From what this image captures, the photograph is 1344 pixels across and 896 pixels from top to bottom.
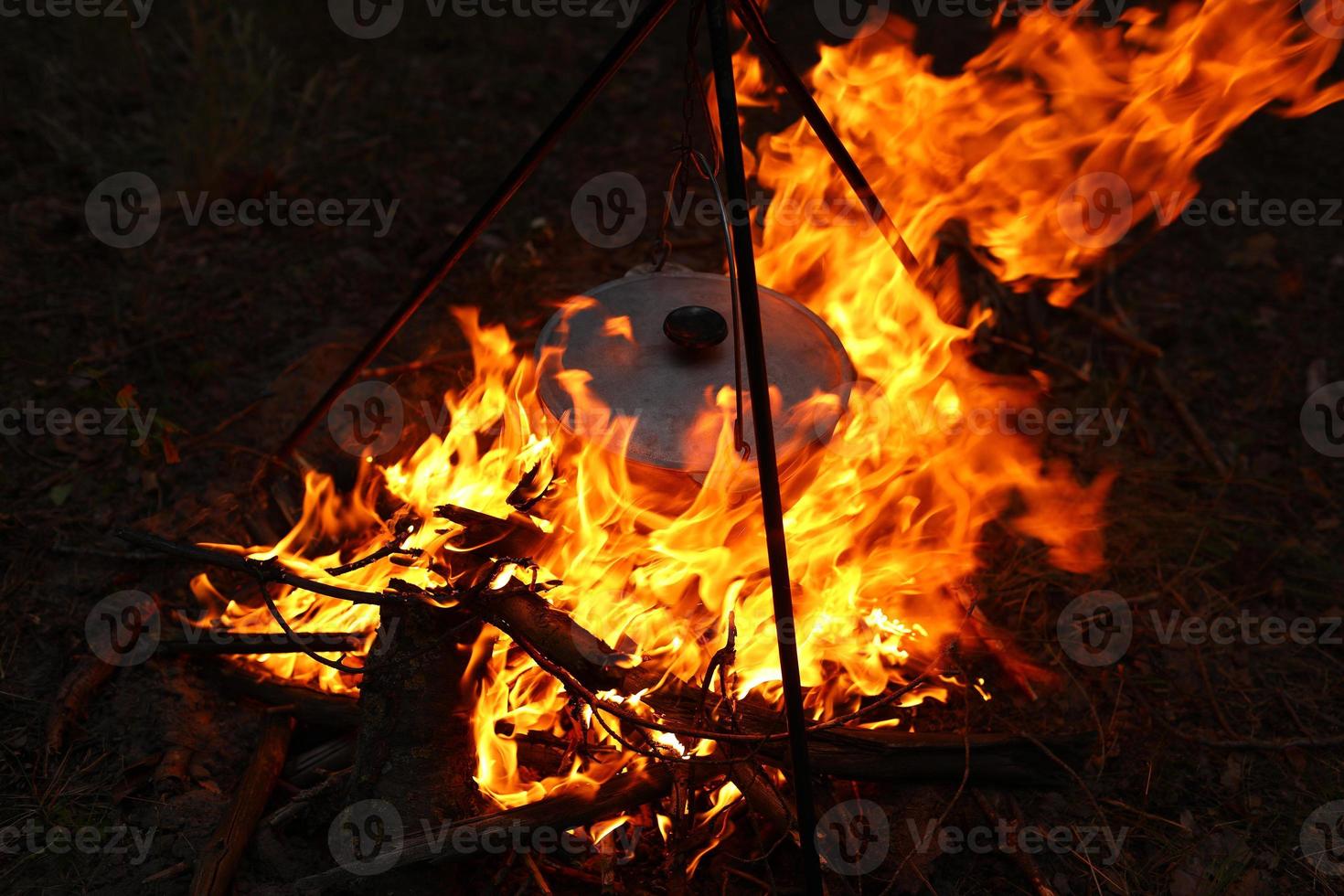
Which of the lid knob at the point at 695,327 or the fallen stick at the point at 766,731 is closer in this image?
the fallen stick at the point at 766,731

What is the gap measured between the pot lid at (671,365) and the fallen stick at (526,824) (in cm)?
99

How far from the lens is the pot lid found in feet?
8.98

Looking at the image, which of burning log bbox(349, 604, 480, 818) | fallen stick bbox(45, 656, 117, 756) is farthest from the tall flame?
fallen stick bbox(45, 656, 117, 756)

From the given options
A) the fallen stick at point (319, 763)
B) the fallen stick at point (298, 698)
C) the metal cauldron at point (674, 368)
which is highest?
the metal cauldron at point (674, 368)

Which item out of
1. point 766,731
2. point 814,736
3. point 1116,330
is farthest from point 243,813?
point 1116,330

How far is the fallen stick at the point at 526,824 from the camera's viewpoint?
8.15 ft

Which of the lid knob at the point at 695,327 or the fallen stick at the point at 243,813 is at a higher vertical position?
the lid knob at the point at 695,327

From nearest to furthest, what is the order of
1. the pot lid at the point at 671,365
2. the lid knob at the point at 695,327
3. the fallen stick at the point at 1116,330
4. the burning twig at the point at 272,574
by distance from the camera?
the burning twig at the point at 272,574 → the pot lid at the point at 671,365 → the lid knob at the point at 695,327 → the fallen stick at the point at 1116,330

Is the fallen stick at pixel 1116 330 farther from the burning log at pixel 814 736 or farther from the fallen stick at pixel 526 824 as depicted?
the fallen stick at pixel 526 824

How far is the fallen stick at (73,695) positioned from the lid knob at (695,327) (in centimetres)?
227

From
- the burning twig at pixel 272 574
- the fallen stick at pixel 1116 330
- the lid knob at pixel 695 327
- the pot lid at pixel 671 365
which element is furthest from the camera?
the fallen stick at pixel 1116 330

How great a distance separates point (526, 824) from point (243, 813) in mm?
880

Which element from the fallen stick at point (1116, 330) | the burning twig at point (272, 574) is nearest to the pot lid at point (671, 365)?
the burning twig at point (272, 574)

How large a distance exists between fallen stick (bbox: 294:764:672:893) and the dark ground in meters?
0.18
